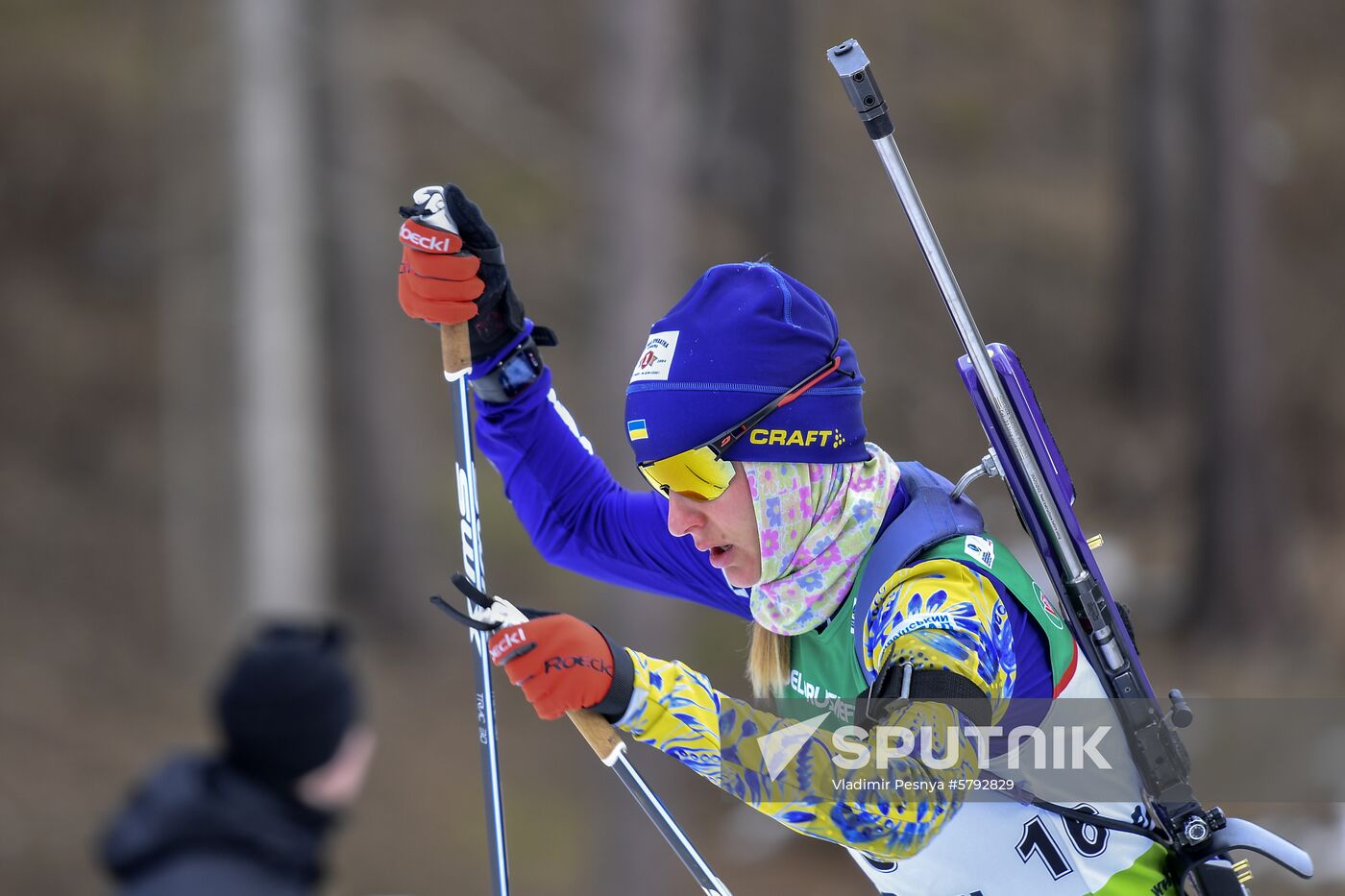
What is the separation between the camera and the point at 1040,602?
229 centimetres

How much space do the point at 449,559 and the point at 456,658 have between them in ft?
3.55

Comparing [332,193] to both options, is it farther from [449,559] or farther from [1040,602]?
[1040,602]

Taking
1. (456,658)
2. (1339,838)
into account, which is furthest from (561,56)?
(1339,838)

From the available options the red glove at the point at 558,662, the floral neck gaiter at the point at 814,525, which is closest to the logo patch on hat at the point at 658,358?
the floral neck gaiter at the point at 814,525

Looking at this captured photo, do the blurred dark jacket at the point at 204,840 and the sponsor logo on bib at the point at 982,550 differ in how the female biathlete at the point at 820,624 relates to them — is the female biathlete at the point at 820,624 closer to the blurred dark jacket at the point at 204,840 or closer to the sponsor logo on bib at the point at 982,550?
the sponsor logo on bib at the point at 982,550

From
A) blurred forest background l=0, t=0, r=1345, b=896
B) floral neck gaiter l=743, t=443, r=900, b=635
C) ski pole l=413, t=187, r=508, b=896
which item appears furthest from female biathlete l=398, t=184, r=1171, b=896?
blurred forest background l=0, t=0, r=1345, b=896

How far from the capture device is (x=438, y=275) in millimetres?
2635

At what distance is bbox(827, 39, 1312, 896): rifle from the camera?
2.35m

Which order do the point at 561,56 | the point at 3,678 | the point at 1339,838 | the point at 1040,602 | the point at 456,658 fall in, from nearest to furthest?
the point at 1040,602 < the point at 1339,838 < the point at 3,678 < the point at 456,658 < the point at 561,56

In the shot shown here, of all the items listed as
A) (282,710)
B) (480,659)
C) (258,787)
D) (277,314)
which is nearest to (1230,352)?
(277,314)

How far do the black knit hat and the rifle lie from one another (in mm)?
1192

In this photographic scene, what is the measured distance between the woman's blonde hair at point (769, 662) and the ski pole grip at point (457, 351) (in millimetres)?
733

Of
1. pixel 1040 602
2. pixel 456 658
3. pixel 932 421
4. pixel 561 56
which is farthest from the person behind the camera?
pixel 561 56

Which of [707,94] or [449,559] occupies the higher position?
[707,94]
